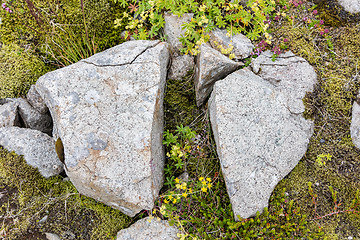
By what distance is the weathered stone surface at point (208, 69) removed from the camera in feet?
14.2

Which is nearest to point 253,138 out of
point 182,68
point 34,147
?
point 182,68

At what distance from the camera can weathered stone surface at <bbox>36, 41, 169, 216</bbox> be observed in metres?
3.91

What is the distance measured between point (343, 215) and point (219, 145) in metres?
2.13

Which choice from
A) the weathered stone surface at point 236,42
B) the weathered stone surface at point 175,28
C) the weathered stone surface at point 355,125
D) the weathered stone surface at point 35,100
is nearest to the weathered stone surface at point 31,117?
the weathered stone surface at point 35,100

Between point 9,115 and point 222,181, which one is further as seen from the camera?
point 9,115

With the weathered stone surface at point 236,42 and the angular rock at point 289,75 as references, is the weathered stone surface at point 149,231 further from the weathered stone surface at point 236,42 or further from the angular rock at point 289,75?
the weathered stone surface at point 236,42

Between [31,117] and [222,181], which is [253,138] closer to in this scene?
[222,181]

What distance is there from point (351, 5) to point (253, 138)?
3.33m

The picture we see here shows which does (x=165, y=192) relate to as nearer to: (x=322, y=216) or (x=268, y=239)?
(x=268, y=239)

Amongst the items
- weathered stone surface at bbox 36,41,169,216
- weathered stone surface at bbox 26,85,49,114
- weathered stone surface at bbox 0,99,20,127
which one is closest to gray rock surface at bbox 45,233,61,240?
weathered stone surface at bbox 36,41,169,216

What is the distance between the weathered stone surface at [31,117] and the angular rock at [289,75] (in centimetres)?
401

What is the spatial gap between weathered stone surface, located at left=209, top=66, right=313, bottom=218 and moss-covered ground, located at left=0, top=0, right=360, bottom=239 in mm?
225

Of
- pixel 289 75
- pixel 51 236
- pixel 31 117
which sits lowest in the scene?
pixel 51 236

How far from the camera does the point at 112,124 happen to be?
4.04m
